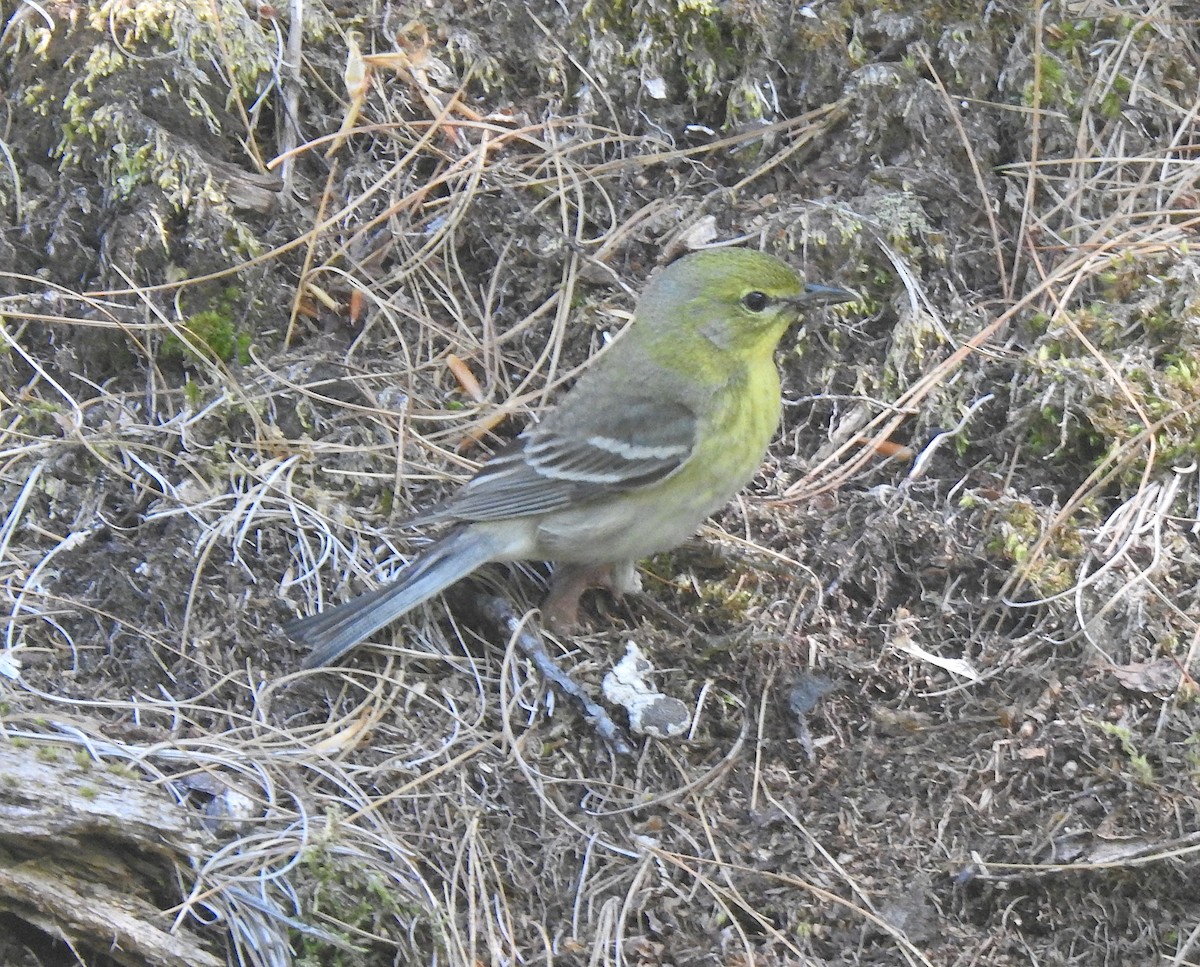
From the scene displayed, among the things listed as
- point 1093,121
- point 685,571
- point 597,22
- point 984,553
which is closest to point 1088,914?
point 984,553

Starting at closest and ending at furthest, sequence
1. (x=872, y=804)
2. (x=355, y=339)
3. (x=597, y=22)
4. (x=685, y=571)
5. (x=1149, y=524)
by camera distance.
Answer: (x=872, y=804)
(x=1149, y=524)
(x=685, y=571)
(x=355, y=339)
(x=597, y=22)

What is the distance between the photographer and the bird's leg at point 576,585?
4.44m

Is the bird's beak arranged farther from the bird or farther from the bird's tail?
the bird's tail

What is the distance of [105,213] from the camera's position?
4.97 metres

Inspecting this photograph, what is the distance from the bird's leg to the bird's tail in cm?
35

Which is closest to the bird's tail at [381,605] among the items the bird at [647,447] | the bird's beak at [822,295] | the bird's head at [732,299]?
the bird at [647,447]

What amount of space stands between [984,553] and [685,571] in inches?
43.7

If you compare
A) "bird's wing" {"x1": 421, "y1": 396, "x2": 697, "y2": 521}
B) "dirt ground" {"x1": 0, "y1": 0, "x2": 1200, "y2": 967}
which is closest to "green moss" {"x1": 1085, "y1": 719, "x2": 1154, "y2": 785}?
"dirt ground" {"x1": 0, "y1": 0, "x2": 1200, "y2": 967}

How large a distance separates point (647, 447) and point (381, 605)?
1143mm

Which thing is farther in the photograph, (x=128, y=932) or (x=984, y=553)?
(x=984, y=553)

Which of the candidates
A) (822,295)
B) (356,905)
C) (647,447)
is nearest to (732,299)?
(822,295)

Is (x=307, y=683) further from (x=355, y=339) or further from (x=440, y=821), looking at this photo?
(x=355, y=339)

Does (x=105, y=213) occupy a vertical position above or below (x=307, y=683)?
above

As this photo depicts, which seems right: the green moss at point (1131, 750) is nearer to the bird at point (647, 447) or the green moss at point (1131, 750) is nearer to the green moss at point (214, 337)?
the bird at point (647, 447)
